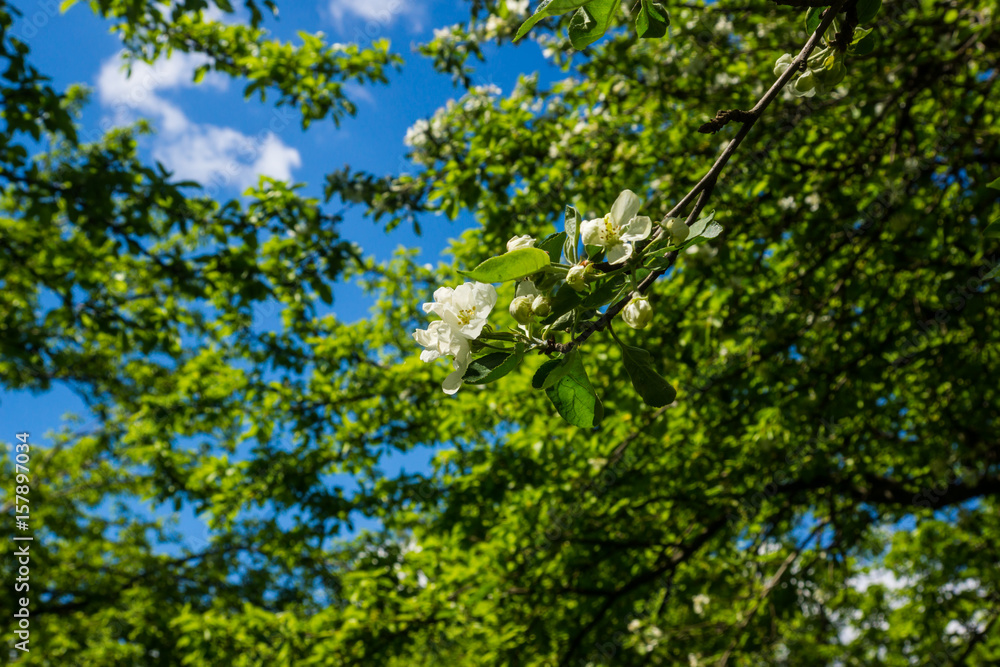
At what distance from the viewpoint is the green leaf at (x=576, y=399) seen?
3.09 feet

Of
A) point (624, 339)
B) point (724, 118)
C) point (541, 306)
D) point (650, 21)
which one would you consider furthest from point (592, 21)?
point (624, 339)

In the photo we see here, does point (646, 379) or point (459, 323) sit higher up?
point (459, 323)

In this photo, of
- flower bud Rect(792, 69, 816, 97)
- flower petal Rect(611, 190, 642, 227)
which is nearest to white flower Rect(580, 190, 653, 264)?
flower petal Rect(611, 190, 642, 227)

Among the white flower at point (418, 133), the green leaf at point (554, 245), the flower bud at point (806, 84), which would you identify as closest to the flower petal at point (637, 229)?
the green leaf at point (554, 245)

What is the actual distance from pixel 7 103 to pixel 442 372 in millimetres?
3167

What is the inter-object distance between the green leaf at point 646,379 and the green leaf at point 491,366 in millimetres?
154

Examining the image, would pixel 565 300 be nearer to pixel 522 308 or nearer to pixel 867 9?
pixel 522 308

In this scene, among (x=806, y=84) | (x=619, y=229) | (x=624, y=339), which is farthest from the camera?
(x=624, y=339)

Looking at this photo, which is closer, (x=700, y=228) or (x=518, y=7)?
(x=700, y=228)

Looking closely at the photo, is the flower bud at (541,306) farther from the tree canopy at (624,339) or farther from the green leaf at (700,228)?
the tree canopy at (624,339)

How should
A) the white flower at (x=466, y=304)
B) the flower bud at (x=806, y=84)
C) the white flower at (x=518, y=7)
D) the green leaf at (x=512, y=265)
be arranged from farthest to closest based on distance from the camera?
the white flower at (x=518, y=7) < the flower bud at (x=806, y=84) < the white flower at (x=466, y=304) < the green leaf at (x=512, y=265)

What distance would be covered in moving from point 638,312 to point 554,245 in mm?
165

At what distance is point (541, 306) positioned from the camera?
0.90 metres

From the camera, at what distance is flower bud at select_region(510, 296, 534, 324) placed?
0.91 meters
